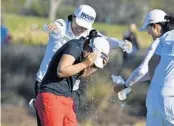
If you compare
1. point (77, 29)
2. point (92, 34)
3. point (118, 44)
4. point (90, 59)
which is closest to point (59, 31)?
point (77, 29)

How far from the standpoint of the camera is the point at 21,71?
17875 millimetres

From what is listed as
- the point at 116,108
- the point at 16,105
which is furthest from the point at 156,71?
the point at 16,105

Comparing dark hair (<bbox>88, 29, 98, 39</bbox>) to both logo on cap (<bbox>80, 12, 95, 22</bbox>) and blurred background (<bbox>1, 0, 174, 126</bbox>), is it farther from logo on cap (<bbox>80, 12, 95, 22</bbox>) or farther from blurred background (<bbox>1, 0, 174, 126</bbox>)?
blurred background (<bbox>1, 0, 174, 126</bbox>)

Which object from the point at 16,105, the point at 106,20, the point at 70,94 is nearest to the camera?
the point at 70,94

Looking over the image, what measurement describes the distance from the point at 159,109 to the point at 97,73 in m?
7.78

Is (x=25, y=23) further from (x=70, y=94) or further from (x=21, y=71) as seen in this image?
(x=70, y=94)

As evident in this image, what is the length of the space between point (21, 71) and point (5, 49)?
1.90ft

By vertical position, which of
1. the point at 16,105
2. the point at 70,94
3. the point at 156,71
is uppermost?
the point at 156,71

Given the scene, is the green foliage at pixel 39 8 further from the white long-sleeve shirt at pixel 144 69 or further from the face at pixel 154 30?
the face at pixel 154 30

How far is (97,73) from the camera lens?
1519 centimetres

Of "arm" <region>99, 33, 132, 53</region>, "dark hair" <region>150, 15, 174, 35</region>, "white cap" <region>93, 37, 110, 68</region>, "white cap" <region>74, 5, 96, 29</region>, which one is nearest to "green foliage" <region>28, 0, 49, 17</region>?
"arm" <region>99, 33, 132, 53</region>

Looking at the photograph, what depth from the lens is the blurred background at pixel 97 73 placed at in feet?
49.8

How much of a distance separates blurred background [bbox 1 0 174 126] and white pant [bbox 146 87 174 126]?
353cm

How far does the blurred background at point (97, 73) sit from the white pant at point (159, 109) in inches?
139
